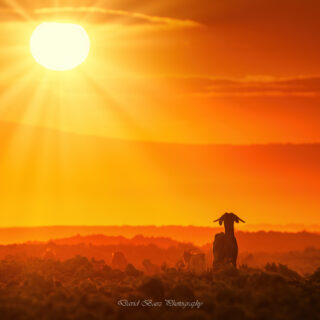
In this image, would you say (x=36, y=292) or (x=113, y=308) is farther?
(x=36, y=292)

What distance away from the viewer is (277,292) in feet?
145

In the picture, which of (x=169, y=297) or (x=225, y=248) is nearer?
(x=169, y=297)

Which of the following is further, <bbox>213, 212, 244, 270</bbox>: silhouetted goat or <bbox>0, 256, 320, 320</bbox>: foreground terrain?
<bbox>213, 212, 244, 270</bbox>: silhouetted goat

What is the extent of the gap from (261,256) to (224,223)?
80969 mm

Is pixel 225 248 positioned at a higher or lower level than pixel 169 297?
higher

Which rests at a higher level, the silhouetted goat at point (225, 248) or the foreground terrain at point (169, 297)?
the silhouetted goat at point (225, 248)

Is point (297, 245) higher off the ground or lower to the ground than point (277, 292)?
higher

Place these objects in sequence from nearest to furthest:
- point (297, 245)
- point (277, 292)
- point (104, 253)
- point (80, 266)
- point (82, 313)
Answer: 1. point (82, 313)
2. point (277, 292)
3. point (80, 266)
4. point (104, 253)
5. point (297, 245)

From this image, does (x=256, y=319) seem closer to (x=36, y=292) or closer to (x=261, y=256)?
(x=36, y=292)

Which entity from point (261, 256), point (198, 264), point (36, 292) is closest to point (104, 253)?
point (261, 256)

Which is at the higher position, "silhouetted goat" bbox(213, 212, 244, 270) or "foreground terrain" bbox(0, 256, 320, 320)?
"silhouetted goat" bbox(213, 212, 244, 270)

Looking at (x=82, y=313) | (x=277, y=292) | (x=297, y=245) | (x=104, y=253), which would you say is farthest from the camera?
(x=297, y=245)

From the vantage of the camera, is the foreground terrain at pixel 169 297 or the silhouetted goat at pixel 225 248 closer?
the foreground terrain at pixel 169 297

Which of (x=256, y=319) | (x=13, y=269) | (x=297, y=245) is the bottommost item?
(x=256, y=319)
